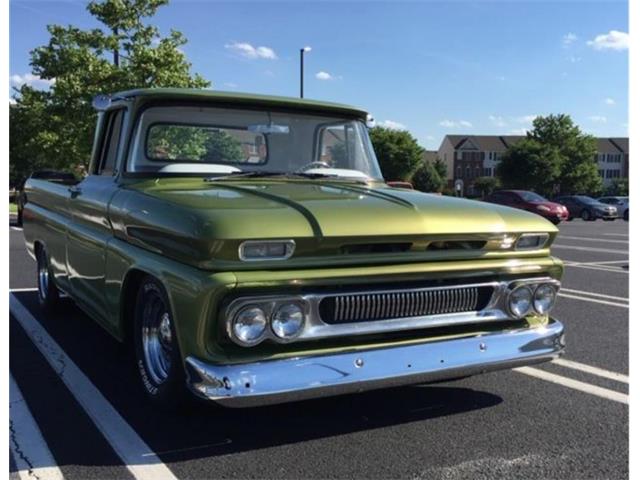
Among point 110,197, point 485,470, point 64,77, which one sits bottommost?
point 485,470

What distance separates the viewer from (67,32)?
22594mm

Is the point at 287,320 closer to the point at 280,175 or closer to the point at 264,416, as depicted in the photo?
the point at 264,416

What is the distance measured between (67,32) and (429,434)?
2304cm

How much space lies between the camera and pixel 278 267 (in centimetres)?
295

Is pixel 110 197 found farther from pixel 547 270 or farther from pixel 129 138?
pixel 547 270

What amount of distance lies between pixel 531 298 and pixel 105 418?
98.5 inches

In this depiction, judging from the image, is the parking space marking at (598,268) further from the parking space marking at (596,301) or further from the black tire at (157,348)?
the black tire at (157,348)

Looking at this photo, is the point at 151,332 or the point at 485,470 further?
the point at 151,332

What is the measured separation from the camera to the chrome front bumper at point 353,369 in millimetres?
2797

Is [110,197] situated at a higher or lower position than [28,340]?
higher

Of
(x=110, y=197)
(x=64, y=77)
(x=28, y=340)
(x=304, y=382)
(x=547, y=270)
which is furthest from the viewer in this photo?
(x=64, y=77)

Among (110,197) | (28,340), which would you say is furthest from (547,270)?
(28,340)

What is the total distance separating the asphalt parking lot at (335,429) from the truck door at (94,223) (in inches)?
21.7

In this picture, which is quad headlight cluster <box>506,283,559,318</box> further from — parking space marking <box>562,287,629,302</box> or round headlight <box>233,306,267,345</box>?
parking space marking <box>562,287,629,302</box>
